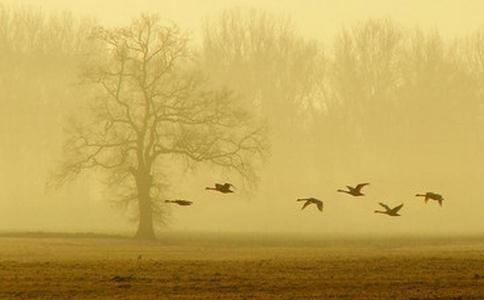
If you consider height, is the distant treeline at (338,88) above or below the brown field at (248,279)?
above

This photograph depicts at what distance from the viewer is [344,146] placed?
112875 mm

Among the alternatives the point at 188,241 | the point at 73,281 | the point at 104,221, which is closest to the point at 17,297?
the point at 73,281

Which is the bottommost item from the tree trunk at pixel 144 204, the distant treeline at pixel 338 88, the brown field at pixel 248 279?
the brown field at pixel 248 279

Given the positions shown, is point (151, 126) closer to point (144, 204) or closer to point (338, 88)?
point (144, 204)

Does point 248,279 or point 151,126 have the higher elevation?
point 151,126

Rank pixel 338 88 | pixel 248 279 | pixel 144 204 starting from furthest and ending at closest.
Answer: pixel 338 88, pixel 144 204, pixel 248 279

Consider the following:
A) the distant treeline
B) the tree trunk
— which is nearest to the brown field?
the tree trunk

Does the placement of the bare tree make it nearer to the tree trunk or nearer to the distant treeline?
the tree trunk

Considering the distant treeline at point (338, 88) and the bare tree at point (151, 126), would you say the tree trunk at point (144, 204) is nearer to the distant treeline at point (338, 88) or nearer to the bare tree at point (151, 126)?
the bare tree at point (151, 126)

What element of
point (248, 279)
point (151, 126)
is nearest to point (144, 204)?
point (151, 126)

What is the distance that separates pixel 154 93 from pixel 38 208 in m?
33.2

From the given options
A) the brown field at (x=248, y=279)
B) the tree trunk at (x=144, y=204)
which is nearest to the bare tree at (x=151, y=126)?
the tree trunk at (x=144, y=204)

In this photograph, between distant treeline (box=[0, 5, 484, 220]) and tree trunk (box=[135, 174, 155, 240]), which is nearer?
tree trunk (box=[135, 174, 155, 240])

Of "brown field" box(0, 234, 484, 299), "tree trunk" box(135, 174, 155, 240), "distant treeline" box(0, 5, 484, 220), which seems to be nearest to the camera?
"brown field" box(0, 234, 484, 299)
